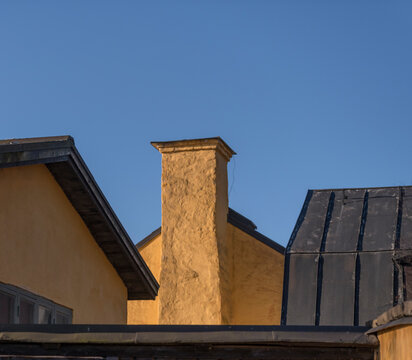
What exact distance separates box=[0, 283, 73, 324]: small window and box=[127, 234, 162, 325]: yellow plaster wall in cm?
684

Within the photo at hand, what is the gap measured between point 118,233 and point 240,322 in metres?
5.49

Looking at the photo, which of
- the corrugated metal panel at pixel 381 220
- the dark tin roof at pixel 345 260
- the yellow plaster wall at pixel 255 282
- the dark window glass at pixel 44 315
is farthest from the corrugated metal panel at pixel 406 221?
the dark window glass at pixel 44 315

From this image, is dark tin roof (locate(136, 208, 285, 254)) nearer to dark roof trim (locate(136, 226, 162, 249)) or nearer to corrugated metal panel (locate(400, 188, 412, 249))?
dark roof trim (locate(136, 226, 162, 249))

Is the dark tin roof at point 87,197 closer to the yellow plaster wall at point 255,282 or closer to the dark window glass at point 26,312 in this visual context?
the dark window glass at point 26,312

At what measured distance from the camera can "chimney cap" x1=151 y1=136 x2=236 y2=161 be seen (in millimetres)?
17828

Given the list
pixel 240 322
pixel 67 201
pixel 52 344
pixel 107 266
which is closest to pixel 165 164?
pixel 240 322

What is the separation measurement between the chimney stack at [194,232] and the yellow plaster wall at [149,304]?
1.22m

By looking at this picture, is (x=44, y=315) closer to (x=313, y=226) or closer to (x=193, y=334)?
(x=193, y=334)

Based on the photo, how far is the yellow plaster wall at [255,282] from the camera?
17.7 m

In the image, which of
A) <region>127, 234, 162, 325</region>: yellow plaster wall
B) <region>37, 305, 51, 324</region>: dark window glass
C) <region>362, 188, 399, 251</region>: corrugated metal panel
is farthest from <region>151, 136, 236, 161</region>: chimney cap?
<region>37, 305, 51, 324</region>: dark window glass

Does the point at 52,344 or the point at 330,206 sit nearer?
the point at 52,344

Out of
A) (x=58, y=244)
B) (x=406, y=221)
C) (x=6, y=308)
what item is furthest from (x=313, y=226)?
(x=6, y=308)

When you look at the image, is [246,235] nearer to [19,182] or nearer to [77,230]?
[77,230]

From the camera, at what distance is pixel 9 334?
24.8 ft
